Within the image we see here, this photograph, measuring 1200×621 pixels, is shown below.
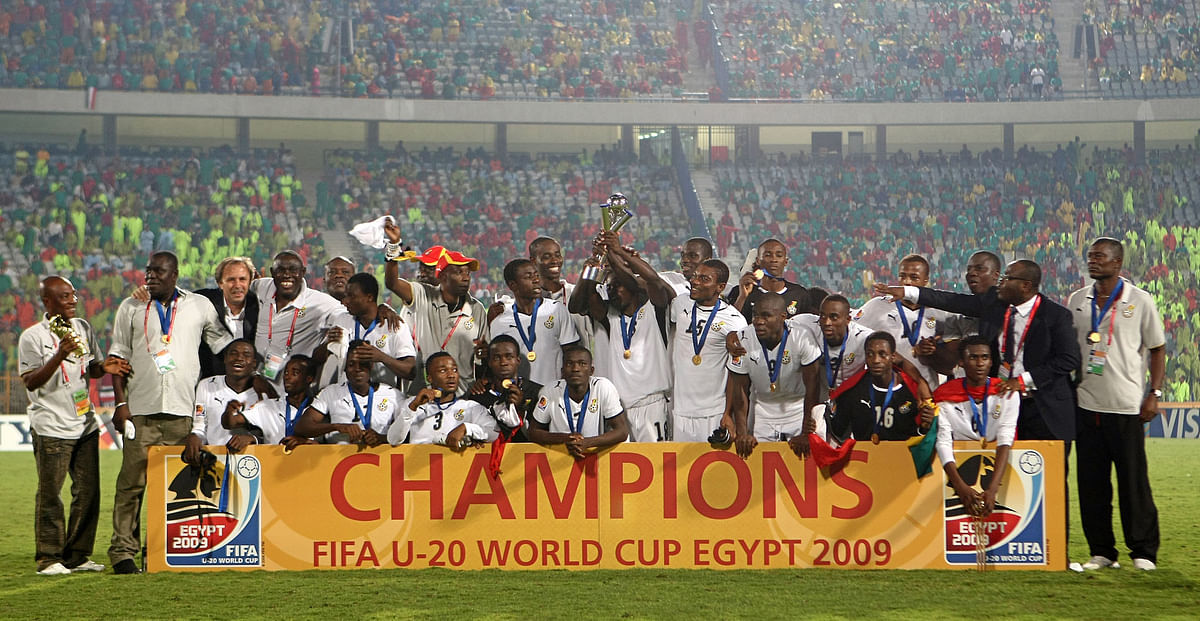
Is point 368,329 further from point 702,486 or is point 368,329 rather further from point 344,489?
point 702,486

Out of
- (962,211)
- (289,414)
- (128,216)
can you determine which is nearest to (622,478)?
(289,414)

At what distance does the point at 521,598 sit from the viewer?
6.69m

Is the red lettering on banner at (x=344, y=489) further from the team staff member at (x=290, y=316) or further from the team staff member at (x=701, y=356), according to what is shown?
the team staff member at (x=701, y=356)

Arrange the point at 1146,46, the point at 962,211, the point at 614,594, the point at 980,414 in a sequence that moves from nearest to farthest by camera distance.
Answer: the point at 614,594, the point at 980,414, the point at 962,211, the point at 1146,46

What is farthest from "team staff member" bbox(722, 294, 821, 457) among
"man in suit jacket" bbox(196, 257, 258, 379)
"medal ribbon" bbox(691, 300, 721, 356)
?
"man in suit jacket" bbox(196, 257, 258, 379)

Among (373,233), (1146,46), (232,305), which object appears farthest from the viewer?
(1146,46)

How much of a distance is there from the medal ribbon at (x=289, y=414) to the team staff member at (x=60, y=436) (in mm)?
1030

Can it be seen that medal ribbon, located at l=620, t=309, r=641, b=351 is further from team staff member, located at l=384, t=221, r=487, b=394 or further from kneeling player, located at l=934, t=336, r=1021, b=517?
kneeling player, located at l=934, t=336, r=1021, b=517

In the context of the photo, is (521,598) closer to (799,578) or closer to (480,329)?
(799,578)

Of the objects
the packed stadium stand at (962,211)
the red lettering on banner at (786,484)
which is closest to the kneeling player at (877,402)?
the red lettering on banner at (786,484)

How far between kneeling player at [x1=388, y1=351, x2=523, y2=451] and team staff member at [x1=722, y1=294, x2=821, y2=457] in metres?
1.42

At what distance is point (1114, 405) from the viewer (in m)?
7.70

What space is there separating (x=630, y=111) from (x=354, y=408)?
89.0ft

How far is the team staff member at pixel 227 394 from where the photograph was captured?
25.6 ft
